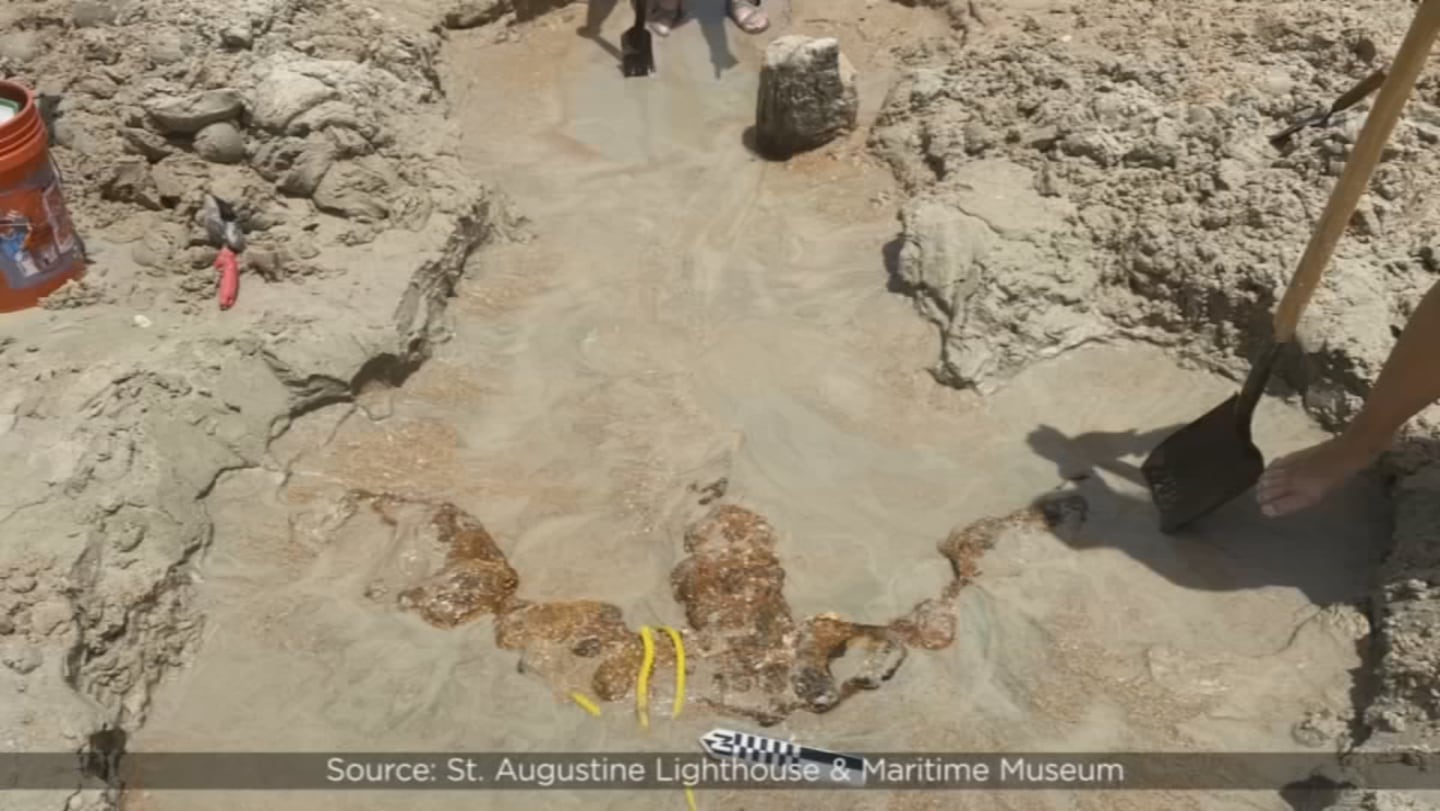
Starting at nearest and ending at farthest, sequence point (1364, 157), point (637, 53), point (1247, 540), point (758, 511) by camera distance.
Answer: point (1364, 157)
point (1247, 540)
point (758, 511)
point (637, 53)

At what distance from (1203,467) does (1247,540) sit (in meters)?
0.25

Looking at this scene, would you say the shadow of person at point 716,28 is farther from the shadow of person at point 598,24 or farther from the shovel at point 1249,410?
the shovel at point 1249,410

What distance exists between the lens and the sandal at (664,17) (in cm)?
525

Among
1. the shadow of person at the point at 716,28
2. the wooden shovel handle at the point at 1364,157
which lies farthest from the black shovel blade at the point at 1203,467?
the shadow of person at the point at 716,28

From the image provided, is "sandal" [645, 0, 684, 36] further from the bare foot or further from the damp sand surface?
the bare foot

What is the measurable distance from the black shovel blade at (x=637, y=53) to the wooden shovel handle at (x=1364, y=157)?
2.98 metres

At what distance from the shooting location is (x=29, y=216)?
3.33m

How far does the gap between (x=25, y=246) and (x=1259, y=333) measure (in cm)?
352

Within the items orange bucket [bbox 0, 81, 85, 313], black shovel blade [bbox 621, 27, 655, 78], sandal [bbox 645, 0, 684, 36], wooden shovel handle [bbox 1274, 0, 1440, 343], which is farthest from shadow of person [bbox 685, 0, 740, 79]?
wooden shovel handle [bbox 1274, 0, 1440, 343]

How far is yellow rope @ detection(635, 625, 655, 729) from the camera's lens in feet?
9.09

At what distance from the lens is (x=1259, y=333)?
350 centimetres

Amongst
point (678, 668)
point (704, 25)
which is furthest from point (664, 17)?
point (678, 668)

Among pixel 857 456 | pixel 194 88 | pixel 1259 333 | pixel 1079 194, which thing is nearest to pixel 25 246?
pixel 194 88

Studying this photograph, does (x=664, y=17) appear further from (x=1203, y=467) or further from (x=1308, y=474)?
(x=1308, y=474)
